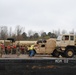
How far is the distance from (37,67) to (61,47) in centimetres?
1696

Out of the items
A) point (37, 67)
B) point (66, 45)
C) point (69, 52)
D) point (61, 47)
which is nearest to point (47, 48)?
point (61, 47)

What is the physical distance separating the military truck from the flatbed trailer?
1582 cm

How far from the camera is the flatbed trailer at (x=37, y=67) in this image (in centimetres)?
663

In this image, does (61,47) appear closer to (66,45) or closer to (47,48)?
(66,45)

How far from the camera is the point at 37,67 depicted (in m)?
6.71

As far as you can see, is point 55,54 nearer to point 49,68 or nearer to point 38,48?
point 38,48

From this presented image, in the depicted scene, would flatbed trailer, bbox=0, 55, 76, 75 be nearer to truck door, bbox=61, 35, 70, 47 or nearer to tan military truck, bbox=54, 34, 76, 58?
tan military truck, bbox=54, 34, 76, 58

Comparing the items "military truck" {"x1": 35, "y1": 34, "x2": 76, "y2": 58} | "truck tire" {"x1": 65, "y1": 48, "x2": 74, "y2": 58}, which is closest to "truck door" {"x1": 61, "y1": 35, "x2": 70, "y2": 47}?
"military truck" {"x1": 35, "y1": 34, "x2": 76, "y2": 58}

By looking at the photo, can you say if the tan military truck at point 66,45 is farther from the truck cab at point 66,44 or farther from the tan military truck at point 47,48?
the tan military truck at point 47,48

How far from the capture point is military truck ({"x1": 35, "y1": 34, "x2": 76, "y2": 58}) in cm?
2301

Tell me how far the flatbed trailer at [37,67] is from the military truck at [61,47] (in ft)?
51.9

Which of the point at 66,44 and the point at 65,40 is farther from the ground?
the point at 65,40

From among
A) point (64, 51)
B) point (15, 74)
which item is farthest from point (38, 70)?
point (64, 51)

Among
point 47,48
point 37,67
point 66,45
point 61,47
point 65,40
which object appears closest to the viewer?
point 37,67
